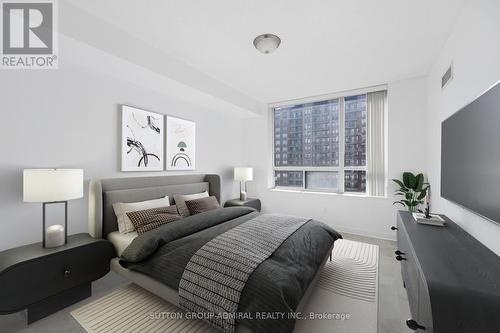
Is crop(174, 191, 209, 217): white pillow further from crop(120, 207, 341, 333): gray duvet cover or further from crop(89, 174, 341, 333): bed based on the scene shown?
crop(120, 207, 341, 333): gray duvet cover

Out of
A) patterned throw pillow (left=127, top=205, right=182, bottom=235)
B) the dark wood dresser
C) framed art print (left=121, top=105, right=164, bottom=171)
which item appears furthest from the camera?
framed art print (left=121, top=105, right=164, bottom=171)

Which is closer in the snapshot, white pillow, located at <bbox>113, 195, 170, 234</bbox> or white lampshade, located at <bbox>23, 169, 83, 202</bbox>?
white lampshade, located at <bbox>23, 169, 83, 202</bbox>

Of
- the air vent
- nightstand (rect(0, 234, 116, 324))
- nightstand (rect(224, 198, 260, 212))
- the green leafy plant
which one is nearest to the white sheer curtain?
the green leafy plant

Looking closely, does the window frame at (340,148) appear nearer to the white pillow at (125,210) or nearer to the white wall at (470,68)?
the white wall at (470,68)

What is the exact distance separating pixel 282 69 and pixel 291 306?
112 inches

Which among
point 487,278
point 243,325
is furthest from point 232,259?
point 487,278

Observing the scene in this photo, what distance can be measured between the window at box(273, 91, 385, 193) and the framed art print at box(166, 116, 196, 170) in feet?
6.62

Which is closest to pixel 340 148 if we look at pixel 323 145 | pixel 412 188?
pixel 323 145

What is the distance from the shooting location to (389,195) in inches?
138

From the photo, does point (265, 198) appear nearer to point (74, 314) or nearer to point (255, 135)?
point (255, 135)

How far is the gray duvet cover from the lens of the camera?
1280mm

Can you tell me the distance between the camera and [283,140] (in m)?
4.78

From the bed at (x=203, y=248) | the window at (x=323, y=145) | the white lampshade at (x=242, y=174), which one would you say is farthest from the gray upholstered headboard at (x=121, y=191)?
the window at (x=323, y=145)

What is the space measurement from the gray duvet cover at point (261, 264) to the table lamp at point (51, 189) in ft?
2.05
